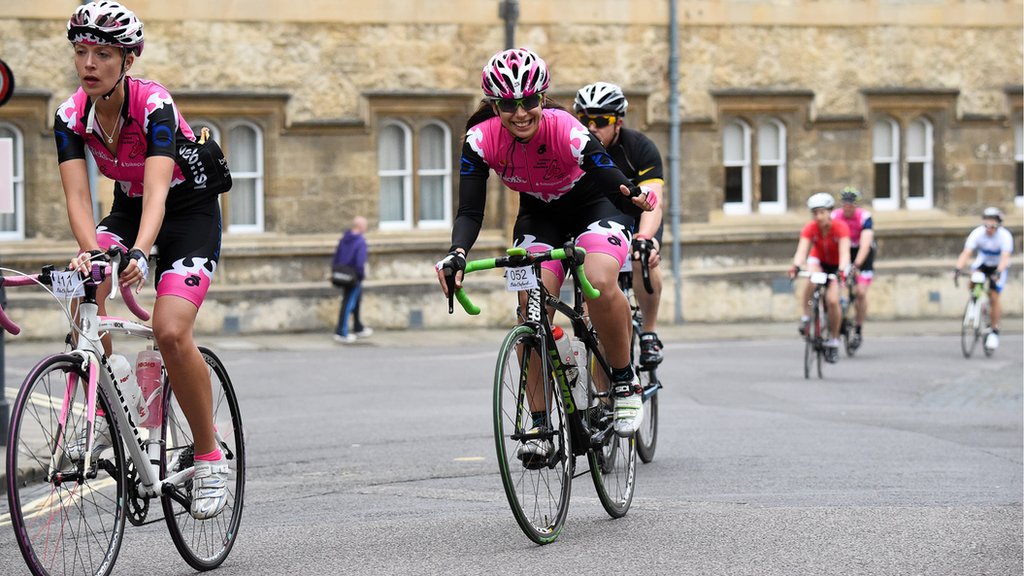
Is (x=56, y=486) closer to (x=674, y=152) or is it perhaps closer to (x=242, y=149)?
(x=242, y=149)

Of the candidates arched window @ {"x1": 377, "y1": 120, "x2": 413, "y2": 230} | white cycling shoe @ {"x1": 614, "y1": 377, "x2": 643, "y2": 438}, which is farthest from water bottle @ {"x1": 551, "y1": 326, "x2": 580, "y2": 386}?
arched window @ {"x1": 377, "y1": 120, "x2": 413, "y2": 230}

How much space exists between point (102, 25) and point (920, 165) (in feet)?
75.7

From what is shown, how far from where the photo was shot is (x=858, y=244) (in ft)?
62.5

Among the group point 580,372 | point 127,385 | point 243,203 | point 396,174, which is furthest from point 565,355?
point 396,174

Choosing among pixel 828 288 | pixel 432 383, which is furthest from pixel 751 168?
pixel 432 383

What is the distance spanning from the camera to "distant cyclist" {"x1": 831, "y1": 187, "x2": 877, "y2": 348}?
61.3 ft

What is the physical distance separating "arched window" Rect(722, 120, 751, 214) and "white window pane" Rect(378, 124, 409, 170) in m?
5.30

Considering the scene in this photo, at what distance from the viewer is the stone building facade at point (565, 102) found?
22344 millimetres

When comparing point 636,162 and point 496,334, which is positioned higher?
point 636,162

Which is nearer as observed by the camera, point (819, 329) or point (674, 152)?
point (819, 329)

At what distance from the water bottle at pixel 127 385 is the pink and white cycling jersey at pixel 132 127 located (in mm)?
703

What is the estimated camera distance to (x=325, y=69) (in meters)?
23.2

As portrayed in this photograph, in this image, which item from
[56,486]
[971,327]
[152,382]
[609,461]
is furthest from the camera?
[971,327]

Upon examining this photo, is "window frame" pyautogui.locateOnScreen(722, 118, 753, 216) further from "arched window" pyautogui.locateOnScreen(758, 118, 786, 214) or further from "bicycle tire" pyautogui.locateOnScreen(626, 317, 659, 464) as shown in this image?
"bicycle tire" pyautogui.locateOnScreen(626, 317, 659, 464)
